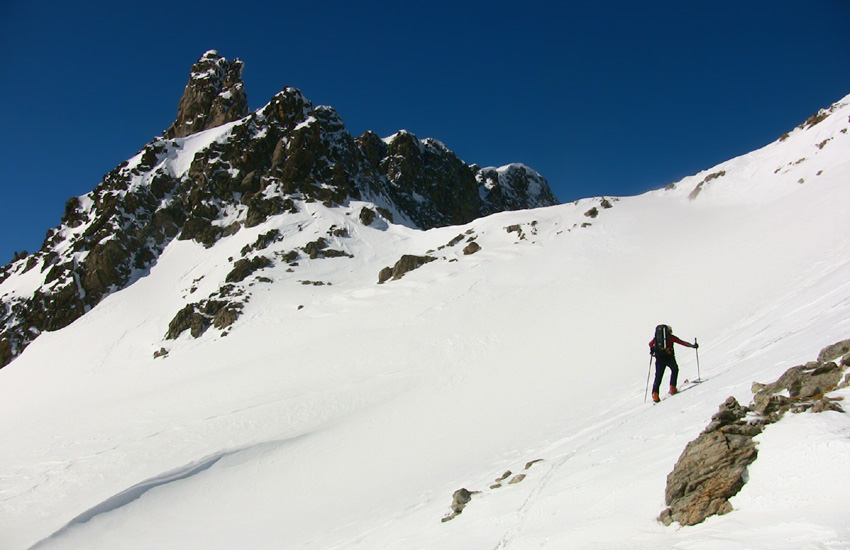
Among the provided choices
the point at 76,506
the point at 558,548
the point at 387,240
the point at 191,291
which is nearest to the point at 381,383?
the point at 76,506

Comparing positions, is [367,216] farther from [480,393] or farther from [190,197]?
[480,393]

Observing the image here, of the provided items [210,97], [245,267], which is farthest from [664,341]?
[210,97]

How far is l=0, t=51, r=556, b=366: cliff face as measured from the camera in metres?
57.8

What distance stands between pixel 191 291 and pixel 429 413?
41.3 m

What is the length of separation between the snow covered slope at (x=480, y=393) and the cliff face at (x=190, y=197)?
1369cm

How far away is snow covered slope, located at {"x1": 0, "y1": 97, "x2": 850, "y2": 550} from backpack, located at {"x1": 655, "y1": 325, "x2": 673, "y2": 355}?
96 cm

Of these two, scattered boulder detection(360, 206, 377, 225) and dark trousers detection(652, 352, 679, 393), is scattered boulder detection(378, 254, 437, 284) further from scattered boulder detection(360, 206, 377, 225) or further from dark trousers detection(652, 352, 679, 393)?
dark trousers detection(652, 352, 679, 393)

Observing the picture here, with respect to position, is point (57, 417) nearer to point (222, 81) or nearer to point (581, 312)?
point (581, 312)

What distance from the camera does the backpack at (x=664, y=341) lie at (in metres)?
10.1

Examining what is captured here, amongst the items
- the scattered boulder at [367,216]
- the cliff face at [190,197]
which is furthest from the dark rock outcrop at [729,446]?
the cliff face at [190,197]

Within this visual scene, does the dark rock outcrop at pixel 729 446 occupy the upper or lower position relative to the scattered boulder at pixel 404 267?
lower

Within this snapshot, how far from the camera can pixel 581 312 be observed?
84.0 ft

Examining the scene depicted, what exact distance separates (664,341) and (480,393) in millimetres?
9129

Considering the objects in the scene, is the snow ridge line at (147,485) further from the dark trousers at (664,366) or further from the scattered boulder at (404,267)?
the scattered boulder at (404,267)
